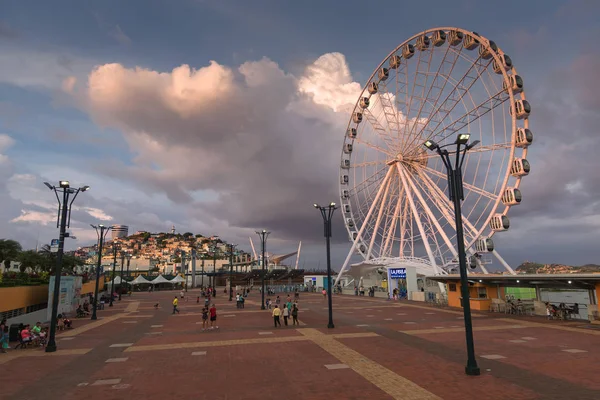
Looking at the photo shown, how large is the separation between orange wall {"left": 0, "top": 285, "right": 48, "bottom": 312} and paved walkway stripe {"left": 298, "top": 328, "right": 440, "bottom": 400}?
19.0 metres

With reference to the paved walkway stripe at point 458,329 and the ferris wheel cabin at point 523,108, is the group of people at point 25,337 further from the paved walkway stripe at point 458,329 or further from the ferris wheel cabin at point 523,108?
the ferris wheel cabin at point 523,108

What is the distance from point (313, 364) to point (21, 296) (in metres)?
22.6

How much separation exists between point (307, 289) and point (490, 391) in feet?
200

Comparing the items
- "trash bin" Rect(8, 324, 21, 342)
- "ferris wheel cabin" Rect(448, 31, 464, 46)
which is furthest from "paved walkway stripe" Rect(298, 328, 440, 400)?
"ferris wheel cabin" Rect(448, 31, 464, 46)

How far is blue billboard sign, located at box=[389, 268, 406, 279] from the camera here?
44844 mm

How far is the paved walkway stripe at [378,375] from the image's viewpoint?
31.3ft

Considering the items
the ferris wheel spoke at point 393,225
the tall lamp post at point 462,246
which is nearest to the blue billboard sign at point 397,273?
the ferris wheel spoke at point 393,225

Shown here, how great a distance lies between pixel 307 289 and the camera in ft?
227

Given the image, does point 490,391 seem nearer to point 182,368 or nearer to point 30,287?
point 182,368

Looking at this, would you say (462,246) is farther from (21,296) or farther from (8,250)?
(8,250)

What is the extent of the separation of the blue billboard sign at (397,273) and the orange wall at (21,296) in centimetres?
3484

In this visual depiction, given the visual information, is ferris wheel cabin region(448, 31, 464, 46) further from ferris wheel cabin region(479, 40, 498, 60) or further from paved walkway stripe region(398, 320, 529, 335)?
paved walkway stripe region(398, 320, 529, 335)

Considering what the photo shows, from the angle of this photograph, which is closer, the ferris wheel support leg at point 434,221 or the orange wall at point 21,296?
the orange wall at point 21,296

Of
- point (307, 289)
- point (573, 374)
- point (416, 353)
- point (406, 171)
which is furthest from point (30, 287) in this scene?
point (307, 289)
